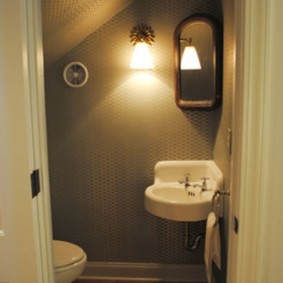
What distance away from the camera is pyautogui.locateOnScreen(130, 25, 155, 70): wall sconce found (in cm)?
229

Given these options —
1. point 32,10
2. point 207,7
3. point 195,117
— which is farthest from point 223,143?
point 32,10

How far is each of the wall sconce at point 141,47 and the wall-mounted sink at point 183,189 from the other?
0.76 meters

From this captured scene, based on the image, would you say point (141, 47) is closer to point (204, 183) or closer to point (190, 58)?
point (190, 58)

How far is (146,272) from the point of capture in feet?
8.63

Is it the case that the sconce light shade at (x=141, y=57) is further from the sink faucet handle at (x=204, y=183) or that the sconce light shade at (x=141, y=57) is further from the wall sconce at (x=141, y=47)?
the sink faucet handle at (x=204, y=183)

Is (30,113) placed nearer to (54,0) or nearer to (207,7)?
(54,0)

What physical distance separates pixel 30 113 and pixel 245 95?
688mm

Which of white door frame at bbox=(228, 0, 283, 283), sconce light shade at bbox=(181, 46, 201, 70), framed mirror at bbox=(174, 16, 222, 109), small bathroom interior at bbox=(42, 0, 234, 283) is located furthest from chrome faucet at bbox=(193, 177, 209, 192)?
white door frame at bbox=(228, 0, 283, 283)

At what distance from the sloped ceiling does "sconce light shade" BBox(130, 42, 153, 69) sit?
0.31m

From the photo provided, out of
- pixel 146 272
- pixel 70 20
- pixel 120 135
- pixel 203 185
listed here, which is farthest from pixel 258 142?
pixel 146 272

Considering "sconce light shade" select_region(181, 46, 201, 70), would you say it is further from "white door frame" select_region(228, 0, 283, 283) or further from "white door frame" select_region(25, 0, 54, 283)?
"white door frame" select_region(25, 0, 54, 283)

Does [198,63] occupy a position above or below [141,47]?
below

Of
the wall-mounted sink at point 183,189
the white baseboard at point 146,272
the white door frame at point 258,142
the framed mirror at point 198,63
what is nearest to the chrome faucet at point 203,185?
the wall-mounted sink at point 183,189

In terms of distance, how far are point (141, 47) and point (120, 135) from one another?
2.24 ft
